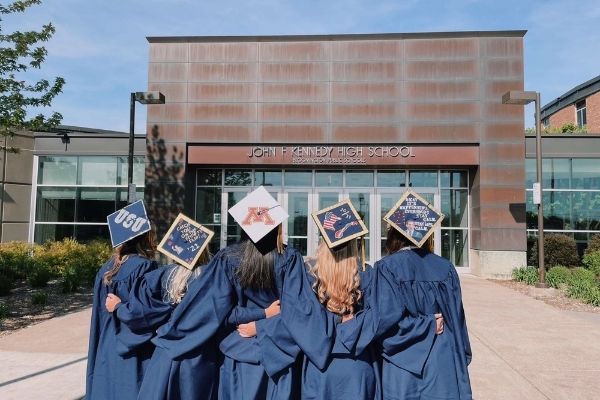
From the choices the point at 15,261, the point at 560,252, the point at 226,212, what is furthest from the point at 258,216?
the point at 560,252

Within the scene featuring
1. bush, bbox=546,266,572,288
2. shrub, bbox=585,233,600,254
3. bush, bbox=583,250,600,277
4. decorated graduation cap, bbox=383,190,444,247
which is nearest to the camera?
decorated graduation cap, bbox=383,190,444,247

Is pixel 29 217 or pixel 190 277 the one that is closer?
pixel 190 277

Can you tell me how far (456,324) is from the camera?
3.32 m

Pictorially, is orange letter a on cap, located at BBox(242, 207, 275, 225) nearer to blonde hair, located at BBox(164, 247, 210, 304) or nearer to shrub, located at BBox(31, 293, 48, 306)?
blonde hair, located at BBox(164, 247, 210, 304)

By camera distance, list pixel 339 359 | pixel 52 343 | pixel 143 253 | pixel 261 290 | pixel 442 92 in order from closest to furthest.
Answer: pixel 339 359 → pixel 261 290 → pixel 143 253 → pixel 52 343 → pixel 442 92

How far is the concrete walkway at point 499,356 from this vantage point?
197 inches

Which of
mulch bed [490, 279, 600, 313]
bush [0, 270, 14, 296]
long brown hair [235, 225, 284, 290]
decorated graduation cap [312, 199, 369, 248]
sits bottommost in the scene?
mulch bed [490, 279, 600, 313]

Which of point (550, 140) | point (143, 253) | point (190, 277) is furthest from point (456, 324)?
point (550, 140)

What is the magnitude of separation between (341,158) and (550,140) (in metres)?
7.63

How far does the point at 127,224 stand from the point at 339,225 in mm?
1909

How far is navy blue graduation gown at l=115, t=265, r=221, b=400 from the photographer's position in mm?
3164

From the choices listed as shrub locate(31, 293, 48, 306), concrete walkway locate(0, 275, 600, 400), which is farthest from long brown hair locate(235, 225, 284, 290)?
shrub locate(31, 293, 48, 306)

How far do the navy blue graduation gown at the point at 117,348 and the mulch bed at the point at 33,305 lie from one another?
4.90 meters

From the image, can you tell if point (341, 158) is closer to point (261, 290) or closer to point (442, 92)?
point (442, 92)
